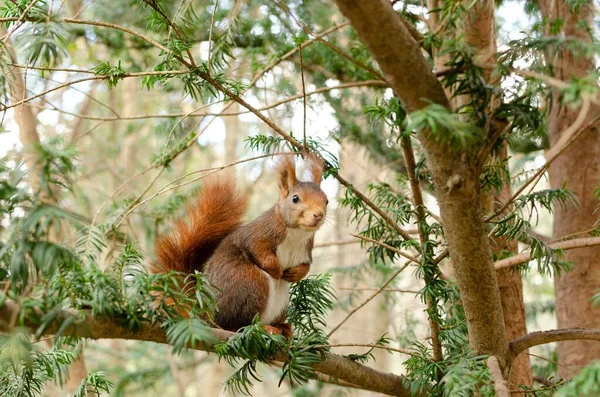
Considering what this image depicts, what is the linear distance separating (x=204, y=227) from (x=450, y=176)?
49.3 inches

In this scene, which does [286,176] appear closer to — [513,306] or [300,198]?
[300,198]

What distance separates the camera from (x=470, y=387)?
1.19 meters

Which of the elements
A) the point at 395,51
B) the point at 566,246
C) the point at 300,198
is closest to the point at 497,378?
the point at 566,246

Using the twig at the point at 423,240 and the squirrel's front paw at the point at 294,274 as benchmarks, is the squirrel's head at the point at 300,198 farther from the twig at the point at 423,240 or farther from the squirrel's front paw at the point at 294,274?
the twig at the point at 423,240

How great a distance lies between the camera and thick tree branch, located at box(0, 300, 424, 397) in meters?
0.99

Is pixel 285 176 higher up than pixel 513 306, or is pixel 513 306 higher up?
pixel 285 176

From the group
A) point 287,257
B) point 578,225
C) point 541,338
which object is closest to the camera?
point 541,338

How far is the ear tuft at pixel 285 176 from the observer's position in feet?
7.20

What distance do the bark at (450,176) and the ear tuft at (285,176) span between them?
0.96 metres

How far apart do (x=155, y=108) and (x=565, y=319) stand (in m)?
4.07

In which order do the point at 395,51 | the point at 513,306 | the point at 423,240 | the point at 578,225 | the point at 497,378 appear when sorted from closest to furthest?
the point at 395,51 < the point at 497,378 < the point at 423,240 < the point at 513,306 < the point at 578,225

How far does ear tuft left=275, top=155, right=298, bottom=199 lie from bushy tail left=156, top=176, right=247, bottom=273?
166mm

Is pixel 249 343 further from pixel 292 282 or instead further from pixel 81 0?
pixel 81 0

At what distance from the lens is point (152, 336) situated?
1197 millimetres
